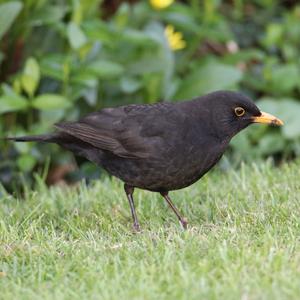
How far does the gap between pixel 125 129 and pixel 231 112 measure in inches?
30.3

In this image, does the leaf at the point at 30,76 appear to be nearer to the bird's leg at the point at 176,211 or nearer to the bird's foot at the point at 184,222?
the bird's leg at the point at 176,211

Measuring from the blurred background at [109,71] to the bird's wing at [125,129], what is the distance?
155 centimetres

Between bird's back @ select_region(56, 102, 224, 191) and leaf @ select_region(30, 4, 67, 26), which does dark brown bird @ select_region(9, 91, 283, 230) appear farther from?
leaf @ select_region(30, 4, 67, 26)

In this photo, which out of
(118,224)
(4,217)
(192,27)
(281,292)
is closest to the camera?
(281,292)

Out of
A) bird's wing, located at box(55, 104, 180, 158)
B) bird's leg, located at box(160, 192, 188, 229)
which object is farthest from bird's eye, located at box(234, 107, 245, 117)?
bird's leg, located at box(160, 192, 188, 229)

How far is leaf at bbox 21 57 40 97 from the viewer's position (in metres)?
7.65

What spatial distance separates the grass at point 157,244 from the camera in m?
4.09

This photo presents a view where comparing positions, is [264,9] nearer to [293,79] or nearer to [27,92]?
[293,79]

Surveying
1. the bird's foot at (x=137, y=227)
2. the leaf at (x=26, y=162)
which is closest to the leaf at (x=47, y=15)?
the leaf at (x=26, y=162)

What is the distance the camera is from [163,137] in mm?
5605

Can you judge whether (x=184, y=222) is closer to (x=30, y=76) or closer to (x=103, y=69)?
(x=103, y=69)

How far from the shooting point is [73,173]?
Result: 8422 millimetres

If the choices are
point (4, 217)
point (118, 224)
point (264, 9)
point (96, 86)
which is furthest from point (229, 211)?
point (264, 9)

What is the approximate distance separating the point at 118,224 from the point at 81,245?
662 mm
